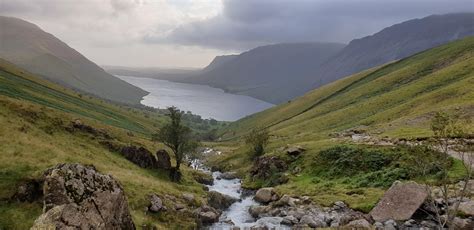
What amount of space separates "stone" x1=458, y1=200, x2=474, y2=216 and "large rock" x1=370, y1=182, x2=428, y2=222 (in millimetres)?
3571

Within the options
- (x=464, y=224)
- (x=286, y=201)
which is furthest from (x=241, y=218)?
(x=464, y=224)

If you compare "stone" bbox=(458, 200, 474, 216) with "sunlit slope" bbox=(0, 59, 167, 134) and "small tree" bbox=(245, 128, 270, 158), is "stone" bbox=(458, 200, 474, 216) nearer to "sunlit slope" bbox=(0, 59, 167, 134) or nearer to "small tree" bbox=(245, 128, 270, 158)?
"small tree" bbox=(245, 128, 270, 158)

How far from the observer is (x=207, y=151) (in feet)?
570

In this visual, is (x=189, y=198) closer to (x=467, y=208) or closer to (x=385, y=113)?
(x=467, y=208)

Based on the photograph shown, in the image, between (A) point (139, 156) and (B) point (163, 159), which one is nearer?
(A) point (139, 156)

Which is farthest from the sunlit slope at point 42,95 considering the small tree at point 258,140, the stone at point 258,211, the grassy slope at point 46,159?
the stone at point 258,211

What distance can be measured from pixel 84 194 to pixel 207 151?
14540cm

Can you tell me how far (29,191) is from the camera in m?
35.3

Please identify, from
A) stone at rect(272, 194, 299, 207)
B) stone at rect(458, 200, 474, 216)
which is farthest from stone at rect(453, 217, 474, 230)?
stone at rect(272, 194, 299, 207)

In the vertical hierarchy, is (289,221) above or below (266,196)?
above

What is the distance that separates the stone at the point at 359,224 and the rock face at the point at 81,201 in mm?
21768

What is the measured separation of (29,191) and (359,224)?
31.6 metres

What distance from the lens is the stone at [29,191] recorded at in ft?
113

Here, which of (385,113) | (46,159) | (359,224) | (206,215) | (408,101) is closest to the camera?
(359,224)
